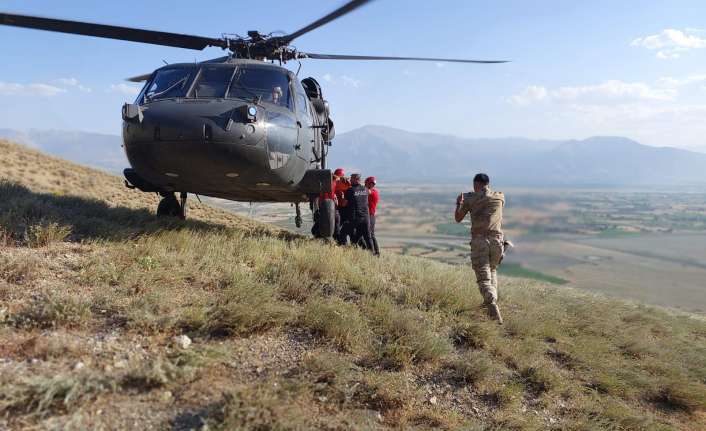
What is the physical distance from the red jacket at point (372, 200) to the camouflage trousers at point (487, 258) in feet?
13.0

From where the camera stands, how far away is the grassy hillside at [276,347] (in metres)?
2.99

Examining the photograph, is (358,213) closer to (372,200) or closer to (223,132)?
(372,200)

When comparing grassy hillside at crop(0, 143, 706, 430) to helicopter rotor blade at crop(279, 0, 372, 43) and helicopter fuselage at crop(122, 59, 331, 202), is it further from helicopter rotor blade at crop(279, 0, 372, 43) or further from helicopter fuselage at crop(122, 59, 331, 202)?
helicopter rotor blade at crop(279, 0, 372, 43)

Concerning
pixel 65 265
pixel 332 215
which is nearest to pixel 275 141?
pixel 332 215

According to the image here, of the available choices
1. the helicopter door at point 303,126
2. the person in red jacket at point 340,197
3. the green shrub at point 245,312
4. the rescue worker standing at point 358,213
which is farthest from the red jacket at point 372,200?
the green shrub at point 245,312

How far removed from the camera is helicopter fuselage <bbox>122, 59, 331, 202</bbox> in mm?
5477

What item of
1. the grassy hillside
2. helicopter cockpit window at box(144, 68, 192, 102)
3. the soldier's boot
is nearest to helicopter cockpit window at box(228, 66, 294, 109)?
helicopter cockpit window at box(144, 68, 192, 102)

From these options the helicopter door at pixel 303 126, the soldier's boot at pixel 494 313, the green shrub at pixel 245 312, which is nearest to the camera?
the green shrub at pixel 245 312

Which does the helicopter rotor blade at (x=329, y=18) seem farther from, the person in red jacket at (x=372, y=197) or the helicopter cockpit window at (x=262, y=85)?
the person in red jacket at (x=372, y=197)

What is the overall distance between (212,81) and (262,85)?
2.57 ft

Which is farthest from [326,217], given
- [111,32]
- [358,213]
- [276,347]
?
[111,32]

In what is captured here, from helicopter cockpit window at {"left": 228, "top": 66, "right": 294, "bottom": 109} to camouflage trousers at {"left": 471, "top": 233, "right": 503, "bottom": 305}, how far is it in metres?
3.76

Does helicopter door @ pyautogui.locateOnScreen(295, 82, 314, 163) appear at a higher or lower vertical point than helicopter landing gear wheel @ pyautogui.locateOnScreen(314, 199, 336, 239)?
higher

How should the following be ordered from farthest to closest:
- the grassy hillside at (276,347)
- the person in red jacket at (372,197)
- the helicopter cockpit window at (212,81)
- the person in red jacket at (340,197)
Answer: the person in red jacket at (372,197)
the person in red jacket at (340,197)
the helicopter cockpit window at (212,81)
the grassy hillside at (276,347)
